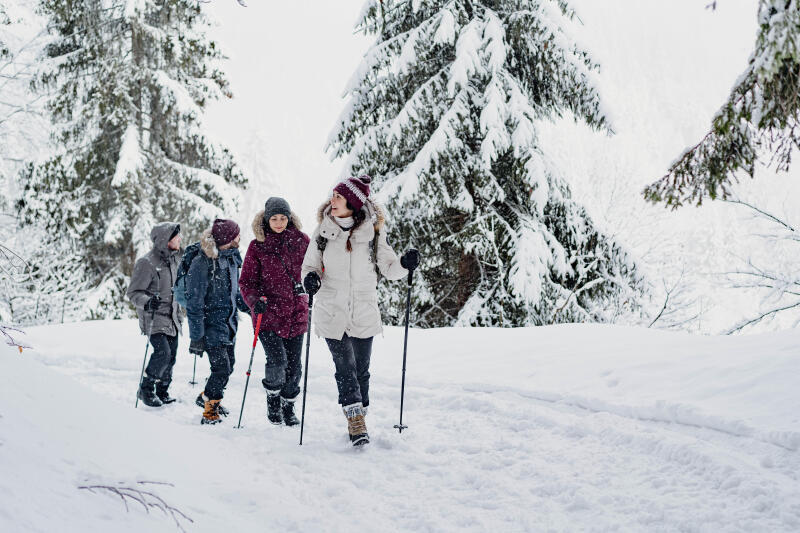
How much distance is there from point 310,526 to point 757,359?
379 centimetres

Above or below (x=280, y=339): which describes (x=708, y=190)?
above

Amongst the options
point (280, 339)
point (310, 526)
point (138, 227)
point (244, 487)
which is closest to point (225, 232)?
point (280, 339)

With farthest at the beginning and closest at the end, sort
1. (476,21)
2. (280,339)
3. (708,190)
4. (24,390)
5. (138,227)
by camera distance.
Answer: (138,227) → (476,21) → (280,339) → (708,190) → (24,390)

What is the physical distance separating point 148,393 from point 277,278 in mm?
2053

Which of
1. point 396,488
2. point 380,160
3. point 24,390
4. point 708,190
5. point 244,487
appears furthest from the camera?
point 380,160

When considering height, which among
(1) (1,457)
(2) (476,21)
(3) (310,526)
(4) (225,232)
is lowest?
(3) (310,526)

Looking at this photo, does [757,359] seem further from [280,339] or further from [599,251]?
[599,251]

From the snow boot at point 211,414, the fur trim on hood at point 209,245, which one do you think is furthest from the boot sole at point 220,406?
the fur trim on hood at point 209,245

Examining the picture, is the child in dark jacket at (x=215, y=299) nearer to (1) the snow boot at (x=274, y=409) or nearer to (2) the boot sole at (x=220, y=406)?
(2) the boot sole at (x=220, y=406)

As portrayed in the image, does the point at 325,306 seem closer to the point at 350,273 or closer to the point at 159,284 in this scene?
the point at 350,273

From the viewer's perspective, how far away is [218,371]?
5.46 m

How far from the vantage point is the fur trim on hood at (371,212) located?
4.73 m

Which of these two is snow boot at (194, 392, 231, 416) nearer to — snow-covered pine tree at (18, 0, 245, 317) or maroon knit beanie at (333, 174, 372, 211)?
maroon knit beanie at (333, 174, 372, 211)

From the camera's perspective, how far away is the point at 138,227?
1344 cm
